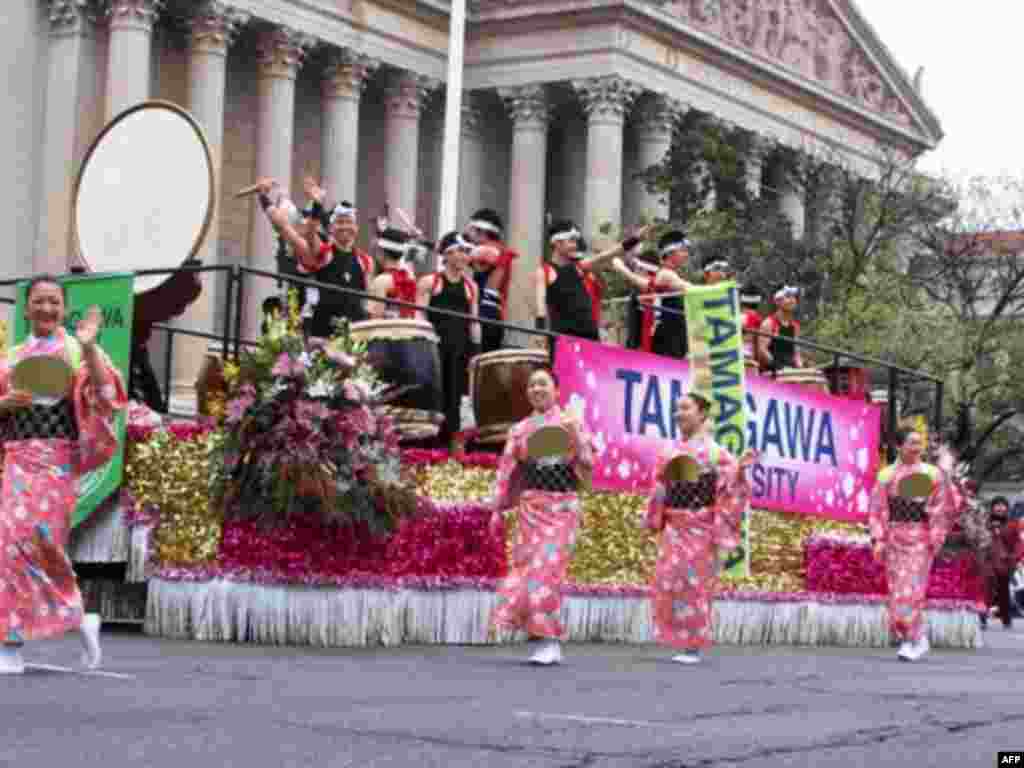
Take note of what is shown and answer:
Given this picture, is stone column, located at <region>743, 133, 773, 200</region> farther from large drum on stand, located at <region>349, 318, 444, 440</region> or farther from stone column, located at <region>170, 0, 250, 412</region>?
large drum on stand, located at <region>349, 318, 444, 440</region>

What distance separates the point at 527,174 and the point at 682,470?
1579 inches

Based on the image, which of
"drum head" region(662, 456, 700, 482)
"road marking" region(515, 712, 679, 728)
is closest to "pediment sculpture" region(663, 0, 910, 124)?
"drum head" region(662, 456, 700, 482)

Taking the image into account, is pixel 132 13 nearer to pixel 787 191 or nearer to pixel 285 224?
pixel 787 191

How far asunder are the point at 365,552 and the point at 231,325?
278 centimetres

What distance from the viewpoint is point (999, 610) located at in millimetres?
32375

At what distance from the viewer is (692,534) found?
1537 cm

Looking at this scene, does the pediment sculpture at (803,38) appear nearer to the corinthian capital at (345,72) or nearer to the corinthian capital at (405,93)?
the corinthian capital at (405,93)

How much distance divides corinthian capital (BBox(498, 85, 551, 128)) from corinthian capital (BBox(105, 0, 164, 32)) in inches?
498

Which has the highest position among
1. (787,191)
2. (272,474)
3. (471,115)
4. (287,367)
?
(471,115)

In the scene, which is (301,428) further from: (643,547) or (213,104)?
(213,104)

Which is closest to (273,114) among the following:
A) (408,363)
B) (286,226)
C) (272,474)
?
(286,226)

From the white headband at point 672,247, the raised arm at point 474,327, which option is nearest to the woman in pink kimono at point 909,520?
the white headband at point 672,247

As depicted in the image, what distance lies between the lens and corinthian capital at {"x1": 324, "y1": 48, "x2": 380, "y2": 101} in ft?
169

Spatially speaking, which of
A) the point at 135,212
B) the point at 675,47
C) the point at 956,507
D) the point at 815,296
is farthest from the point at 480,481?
the point at 675,47
